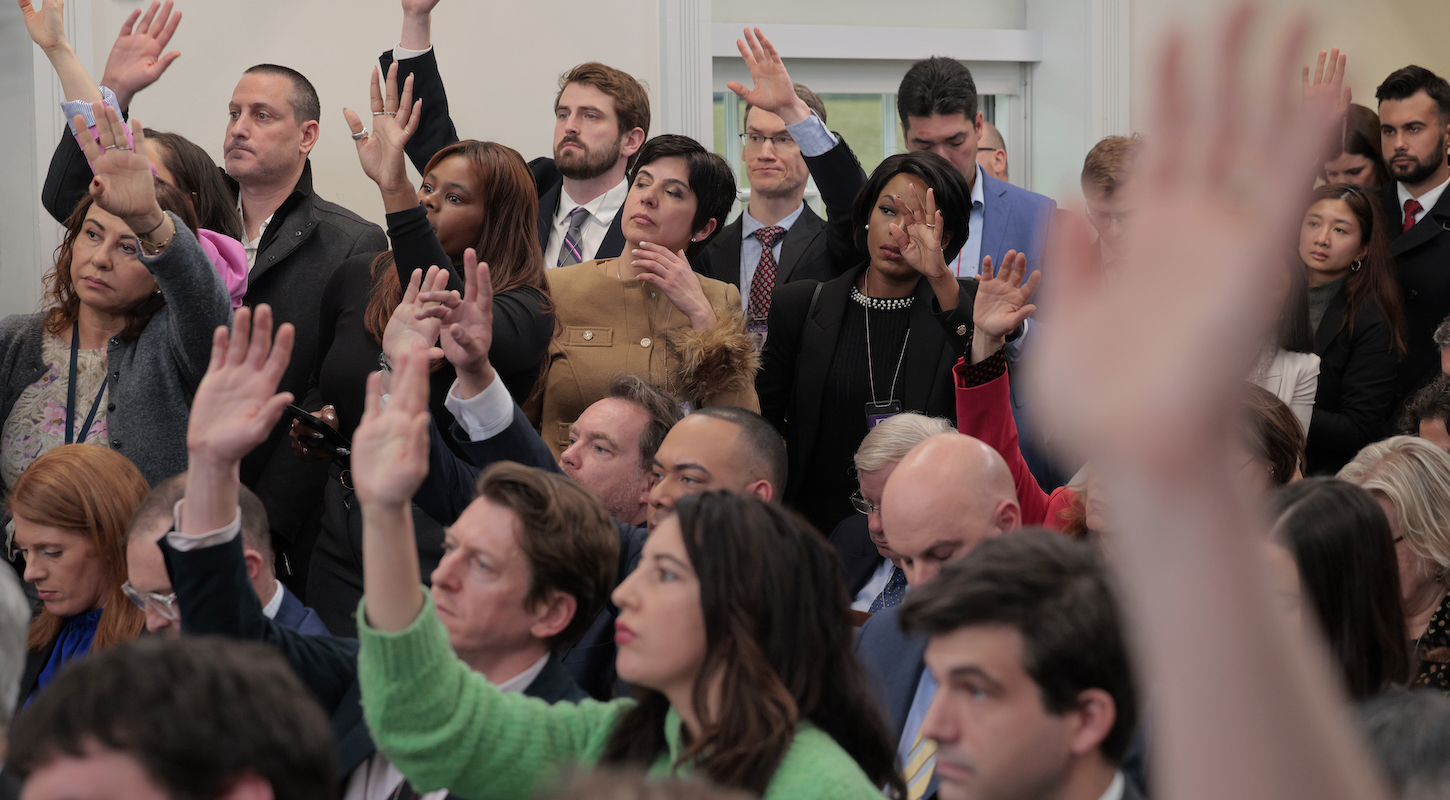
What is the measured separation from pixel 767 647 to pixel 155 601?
44.9 inches

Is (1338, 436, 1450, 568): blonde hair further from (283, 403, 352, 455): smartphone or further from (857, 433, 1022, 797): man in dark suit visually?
(283, 403, 352, 455): smartphone

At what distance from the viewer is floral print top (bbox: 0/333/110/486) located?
2.88 m

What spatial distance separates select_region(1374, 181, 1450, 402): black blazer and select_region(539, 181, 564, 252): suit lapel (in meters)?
2.55

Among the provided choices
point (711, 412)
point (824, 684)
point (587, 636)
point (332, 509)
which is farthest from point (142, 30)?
point (824, 684)

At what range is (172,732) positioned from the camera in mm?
1186

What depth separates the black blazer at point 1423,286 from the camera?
4102 mm

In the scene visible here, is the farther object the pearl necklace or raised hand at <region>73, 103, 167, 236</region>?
the pearl necklace

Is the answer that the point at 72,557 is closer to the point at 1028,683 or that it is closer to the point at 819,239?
the point at 1028,683

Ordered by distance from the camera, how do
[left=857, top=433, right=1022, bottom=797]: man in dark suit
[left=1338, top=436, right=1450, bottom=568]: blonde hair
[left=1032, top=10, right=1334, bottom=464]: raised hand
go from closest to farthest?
[left=1032, top=10, right=1334, bottom=464]: raised hand < [left=857, top=433, right=1022, bottom=797]: man in dark suit < [left=1338, top=436, right=1450, bottom=568]: blonde hair

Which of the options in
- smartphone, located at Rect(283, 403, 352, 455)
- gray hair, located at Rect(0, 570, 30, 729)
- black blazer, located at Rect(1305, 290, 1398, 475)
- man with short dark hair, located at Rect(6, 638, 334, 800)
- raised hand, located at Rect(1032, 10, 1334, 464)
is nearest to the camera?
raised hand, located at Rect(1032, 10, 1334, 464)

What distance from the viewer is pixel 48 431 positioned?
9.48 ft

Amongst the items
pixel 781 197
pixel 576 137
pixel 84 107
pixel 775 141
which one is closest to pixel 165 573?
pixel 84 107

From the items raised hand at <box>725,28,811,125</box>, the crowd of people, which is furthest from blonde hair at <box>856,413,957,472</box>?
raised hand at <box>725,28,811,125</box>

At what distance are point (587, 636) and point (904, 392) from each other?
1085 millimetres
